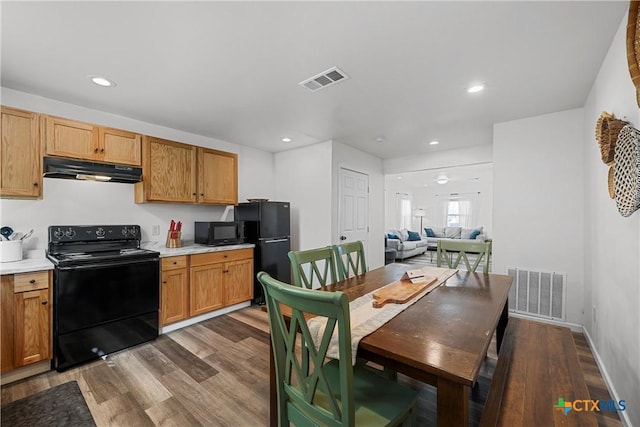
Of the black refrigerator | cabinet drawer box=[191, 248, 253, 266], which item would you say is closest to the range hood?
cabinet drawer box=[191, 248, 253, 266]

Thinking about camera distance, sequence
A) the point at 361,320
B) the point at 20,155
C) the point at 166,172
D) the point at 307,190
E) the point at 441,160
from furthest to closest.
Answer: the point at 441,160
the point at 307,190
the point at 166,172
the point at 20,155
the point at 361,320

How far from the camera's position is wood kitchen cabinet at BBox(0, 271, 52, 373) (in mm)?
2021

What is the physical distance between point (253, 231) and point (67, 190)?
201cm

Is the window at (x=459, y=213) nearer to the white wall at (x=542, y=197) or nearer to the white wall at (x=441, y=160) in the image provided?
the white wall at (x=441, y=160)

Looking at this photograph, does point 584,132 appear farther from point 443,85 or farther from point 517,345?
point 517,345

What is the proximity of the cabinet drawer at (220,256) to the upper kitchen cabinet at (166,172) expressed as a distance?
0.74 m

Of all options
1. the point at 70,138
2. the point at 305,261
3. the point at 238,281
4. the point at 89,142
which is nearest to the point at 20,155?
the point at 70,138

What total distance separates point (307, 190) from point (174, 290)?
7.47 ft

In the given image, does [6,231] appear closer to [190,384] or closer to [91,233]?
[91,233]

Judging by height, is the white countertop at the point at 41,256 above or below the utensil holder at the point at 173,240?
below

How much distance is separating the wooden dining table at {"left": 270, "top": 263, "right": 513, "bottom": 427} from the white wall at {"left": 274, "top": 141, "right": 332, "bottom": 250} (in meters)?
2.27

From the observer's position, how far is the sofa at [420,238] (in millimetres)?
7453

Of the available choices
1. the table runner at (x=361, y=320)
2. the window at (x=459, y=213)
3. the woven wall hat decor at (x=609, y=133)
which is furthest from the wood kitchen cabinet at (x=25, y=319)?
the window at (x=459, y=213)

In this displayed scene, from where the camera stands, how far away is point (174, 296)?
9.82ft
